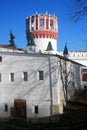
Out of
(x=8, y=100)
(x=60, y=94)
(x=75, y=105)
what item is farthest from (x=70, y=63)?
(x=75, y=105)

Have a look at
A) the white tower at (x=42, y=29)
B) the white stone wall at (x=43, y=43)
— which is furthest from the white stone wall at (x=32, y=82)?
the white tower at (x=42, y=29)

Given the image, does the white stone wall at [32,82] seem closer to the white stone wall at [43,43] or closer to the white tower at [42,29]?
the white stone wall at [43,43]

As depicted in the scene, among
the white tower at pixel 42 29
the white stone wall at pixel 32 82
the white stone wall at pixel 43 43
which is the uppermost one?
the white tower at pixel 42 29

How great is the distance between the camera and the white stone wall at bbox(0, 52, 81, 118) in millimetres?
27094

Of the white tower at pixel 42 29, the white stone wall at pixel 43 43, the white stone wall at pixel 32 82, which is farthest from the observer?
the white tower at pixel 42 29

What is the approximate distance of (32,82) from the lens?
27.9 m

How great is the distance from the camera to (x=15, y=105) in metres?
28.5

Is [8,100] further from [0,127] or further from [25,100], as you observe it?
[0,127]

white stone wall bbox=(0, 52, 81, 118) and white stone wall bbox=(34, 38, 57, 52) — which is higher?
white stone wall bbox=(34, 38, 57, 52)

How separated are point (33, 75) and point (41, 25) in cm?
4032

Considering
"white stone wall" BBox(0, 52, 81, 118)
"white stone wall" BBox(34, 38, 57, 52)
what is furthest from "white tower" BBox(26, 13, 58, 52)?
"white stone wall" BBox(0, 52, 81, 118)

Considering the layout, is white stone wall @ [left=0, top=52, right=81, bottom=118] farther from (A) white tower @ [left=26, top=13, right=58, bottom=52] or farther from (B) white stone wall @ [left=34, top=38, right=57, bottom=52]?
(A) white tower @ [left=26, top=13, right=58, bottom=52]

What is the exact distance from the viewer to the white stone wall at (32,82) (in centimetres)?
2709

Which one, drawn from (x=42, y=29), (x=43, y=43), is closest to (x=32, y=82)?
(x=43, y=43)
